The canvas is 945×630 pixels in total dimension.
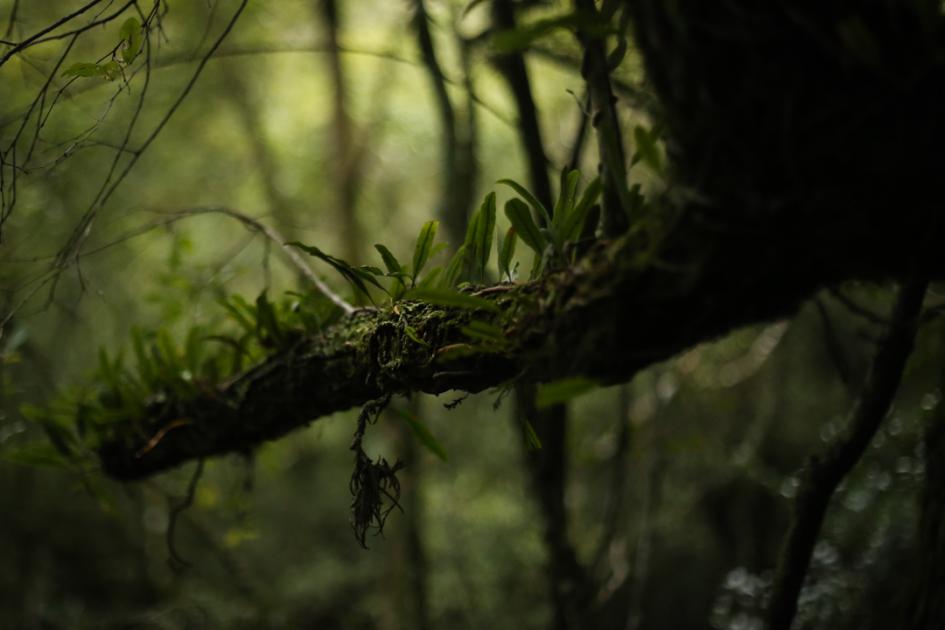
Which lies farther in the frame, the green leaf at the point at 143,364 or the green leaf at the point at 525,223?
the green leaf at the point at 143,364

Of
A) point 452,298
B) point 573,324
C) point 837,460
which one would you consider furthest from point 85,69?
point 837,460

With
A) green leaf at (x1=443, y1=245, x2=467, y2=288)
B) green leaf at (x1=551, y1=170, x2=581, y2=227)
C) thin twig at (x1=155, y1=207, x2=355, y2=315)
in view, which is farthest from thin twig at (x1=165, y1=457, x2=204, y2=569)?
green leaf at (x1=551, y1=170, x2=581, y2=227)

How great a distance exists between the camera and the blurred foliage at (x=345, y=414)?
1.55 meters

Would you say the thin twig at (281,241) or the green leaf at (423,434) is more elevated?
the thin twig at (281,241)

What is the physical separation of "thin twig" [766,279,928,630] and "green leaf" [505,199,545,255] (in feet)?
1.61

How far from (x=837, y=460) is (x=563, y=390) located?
56 cm

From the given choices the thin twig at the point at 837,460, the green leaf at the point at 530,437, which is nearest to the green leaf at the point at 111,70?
the green leaf at the point at 530,437

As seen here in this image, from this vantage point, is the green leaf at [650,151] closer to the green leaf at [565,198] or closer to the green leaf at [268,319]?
the green leaf at [565,198]

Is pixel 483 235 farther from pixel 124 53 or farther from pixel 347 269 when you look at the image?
pixel 124 53

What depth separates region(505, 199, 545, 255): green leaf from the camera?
905mm

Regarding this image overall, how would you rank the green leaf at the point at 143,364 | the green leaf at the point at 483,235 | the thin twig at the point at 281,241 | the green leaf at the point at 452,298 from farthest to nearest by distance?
the green leaf at the point at 143,364, the thin twig at the point at 281,241, the green leaf at the point at 483,235, the green leaf at the point at 452,298

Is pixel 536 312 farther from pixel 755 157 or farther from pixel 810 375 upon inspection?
pixel 810 375

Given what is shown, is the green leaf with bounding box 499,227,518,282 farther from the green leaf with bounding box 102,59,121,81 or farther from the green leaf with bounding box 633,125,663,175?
the green leaf with bounding box 102,59,121,81

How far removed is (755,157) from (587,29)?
207 millimetres
